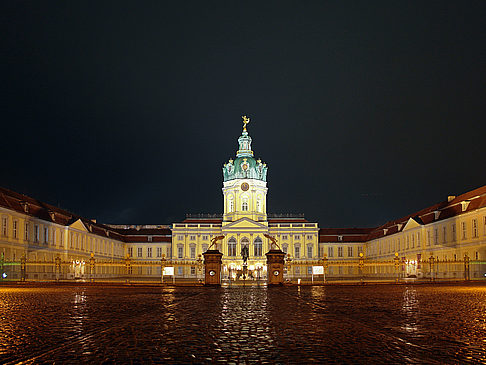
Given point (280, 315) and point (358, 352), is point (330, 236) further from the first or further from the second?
point (358, 352)

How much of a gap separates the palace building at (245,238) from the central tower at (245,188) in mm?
168

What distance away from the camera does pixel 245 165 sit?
9619cm

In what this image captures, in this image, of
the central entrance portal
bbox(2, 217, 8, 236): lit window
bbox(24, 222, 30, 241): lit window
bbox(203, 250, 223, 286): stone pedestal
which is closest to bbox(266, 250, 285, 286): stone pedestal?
bbox(203, 250, 223, 286): stone pedestal

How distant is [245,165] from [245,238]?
39.9 feet

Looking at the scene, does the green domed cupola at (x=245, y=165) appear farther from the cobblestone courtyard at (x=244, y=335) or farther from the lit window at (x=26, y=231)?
the cobblestone courtyard at (x=244, y=335)

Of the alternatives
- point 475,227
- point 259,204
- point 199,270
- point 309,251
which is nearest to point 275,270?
point 199,270

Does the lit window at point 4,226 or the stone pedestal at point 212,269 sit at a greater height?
the lit window at point 4,226

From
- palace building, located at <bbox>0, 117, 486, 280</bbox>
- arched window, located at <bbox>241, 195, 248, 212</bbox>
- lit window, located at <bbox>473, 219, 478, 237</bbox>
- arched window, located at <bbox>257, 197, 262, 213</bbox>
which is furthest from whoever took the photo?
arched window, located at <bbox>257, 197, 262, 213</bbox>

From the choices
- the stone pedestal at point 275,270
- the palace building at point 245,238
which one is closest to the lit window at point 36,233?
the palace building at point 245,238

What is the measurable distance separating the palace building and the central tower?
168 mm

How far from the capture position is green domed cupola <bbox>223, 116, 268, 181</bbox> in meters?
96.1

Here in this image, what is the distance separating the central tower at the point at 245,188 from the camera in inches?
3780

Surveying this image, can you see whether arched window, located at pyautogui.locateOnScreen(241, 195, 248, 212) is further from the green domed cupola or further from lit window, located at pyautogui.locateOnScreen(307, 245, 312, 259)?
lit window, located at pyautogui.locateOnScreen(307, 245, 312, 259)

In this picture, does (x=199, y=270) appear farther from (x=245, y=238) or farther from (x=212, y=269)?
(x=245, y=238)
